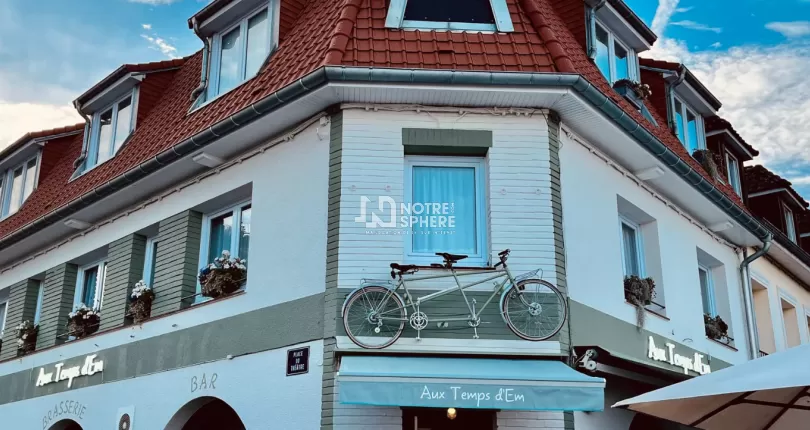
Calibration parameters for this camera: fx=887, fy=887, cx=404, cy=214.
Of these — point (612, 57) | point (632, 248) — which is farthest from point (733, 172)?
point (632, 248)

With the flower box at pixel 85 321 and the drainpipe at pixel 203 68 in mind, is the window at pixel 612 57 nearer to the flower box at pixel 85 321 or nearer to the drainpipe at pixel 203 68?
the drainpipe at pixel 203 68

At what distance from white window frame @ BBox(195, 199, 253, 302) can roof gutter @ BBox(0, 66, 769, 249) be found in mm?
1031

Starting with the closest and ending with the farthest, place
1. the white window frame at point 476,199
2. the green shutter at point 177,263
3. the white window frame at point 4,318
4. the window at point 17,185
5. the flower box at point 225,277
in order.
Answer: the white window frame at point 476,199 → the flower box at point 225,277 → the green shutter at point 177,263 → the white window frame at point 4,318 → the window at point 17,185

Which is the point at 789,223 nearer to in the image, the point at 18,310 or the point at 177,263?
the point at 177,263

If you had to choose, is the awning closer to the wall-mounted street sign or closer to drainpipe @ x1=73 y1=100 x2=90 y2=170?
the wall-mounted street sign

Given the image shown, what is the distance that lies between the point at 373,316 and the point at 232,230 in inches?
147

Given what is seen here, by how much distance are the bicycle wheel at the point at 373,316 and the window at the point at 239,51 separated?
4.83 meters

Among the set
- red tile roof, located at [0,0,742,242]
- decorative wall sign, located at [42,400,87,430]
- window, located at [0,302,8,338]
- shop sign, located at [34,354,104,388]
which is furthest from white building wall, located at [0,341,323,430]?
window, located at [0,302,8,338]

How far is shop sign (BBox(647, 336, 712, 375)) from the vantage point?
13047 mm

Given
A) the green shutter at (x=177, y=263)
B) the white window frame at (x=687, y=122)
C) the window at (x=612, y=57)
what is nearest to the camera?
the green shutter at (x=177, y=263)

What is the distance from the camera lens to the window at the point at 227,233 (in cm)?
1301

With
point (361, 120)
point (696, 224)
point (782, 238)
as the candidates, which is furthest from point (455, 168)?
point (782, 238)

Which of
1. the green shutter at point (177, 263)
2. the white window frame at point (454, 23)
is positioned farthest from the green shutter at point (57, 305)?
the white window frame at point (454, 23)

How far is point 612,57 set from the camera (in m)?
15.2
